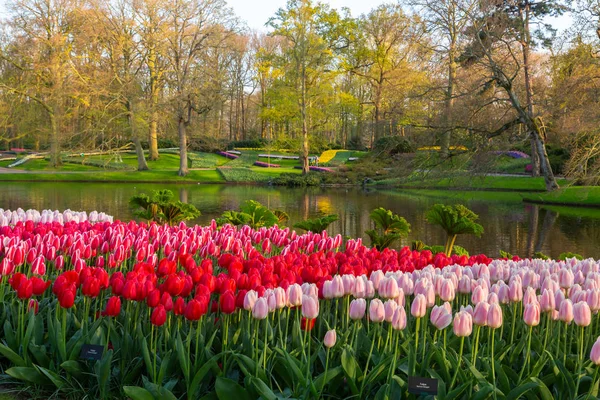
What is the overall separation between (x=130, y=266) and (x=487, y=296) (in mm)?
3495

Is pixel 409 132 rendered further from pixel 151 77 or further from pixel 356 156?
pixel 356 156

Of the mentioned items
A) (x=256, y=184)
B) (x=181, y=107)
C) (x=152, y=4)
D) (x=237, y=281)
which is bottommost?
(x=256, y=184)

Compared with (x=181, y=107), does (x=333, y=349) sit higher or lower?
lower

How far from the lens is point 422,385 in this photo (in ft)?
9.18

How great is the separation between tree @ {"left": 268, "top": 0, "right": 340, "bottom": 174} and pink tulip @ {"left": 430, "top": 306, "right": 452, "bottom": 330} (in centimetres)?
3381

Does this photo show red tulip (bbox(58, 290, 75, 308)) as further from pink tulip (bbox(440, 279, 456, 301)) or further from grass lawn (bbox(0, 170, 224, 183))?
grass lawn (bbox(0, 170, 224, 183))

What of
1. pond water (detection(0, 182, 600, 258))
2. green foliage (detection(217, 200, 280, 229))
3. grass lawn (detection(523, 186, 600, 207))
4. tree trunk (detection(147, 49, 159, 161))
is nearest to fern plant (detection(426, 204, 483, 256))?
green foliage (detection(217, 200, 280, 229))

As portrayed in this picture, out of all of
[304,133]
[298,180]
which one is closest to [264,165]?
[304,133]

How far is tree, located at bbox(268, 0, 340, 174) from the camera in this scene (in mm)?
37688

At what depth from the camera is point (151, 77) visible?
35.4 m

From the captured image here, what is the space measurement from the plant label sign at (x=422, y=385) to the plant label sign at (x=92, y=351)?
167 cm

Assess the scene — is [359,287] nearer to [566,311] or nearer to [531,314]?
[531,314]

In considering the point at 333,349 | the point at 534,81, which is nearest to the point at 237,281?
the point at 333,349

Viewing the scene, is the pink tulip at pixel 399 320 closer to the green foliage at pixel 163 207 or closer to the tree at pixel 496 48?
the green foliage at pixel 163 207
